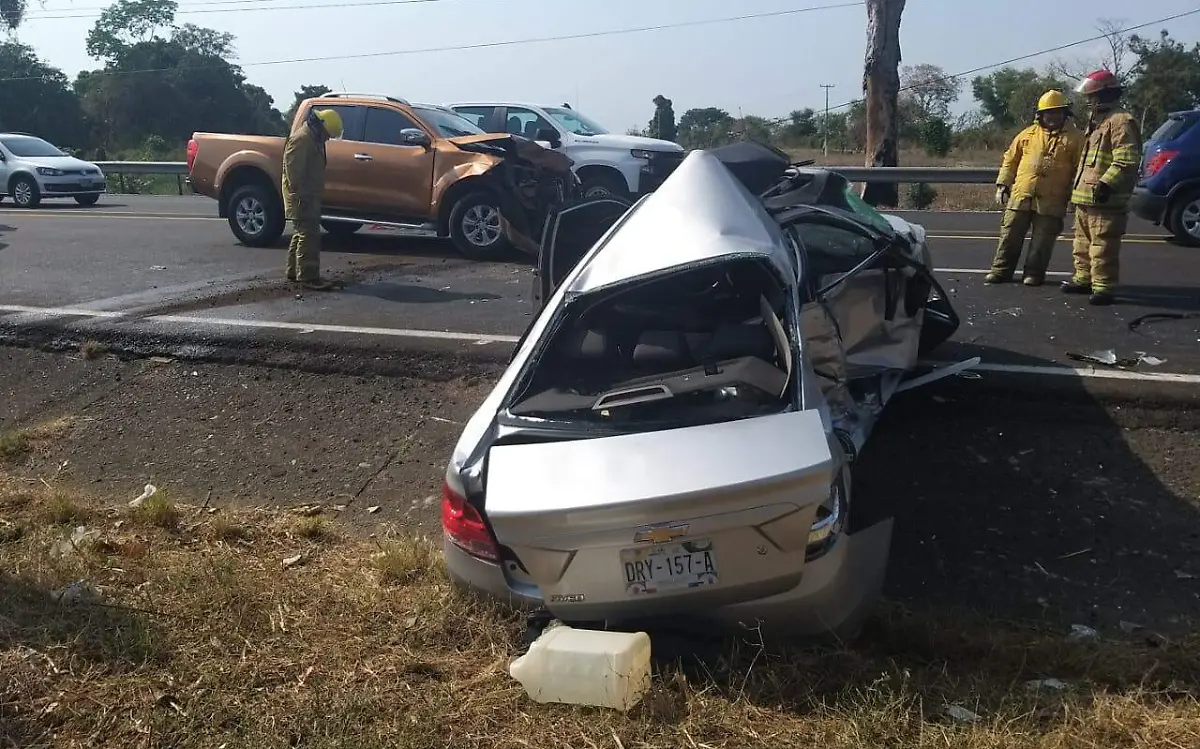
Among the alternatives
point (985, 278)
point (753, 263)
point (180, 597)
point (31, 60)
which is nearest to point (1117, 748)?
point (753, 263)

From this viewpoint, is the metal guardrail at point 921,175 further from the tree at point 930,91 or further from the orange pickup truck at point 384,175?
the tree at point 930,91

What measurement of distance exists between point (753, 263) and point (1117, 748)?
1.95m

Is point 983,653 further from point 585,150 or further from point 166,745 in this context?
point 585,150

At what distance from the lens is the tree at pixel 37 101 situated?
4812 cm

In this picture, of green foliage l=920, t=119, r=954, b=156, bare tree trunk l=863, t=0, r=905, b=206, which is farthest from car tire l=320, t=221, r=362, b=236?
green foliage l=920, t=119, r=954, b=156

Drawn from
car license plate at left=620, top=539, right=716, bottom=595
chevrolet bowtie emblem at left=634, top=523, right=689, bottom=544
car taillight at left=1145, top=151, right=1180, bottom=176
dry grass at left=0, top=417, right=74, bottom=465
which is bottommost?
dry grass at left=0, top=417, right=74, bottom=465

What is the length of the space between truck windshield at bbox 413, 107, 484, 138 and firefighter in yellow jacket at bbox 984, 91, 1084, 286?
5.85 m

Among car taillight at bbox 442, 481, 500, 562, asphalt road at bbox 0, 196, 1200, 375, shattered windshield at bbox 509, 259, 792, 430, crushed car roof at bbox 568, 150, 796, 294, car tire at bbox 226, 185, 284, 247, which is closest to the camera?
car taillight at bbox 442, 481, 500, 562

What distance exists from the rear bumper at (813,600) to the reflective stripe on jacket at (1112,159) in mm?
5552

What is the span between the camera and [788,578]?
A: 316 centimetres

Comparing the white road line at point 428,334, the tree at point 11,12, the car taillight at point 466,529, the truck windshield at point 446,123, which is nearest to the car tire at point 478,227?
the truck windshield at point 446,123

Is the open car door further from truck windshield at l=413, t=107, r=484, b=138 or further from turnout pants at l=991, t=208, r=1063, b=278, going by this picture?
truck windshield at l=413, t=107, r=484, b=138

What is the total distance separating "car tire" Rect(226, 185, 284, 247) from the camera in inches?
485

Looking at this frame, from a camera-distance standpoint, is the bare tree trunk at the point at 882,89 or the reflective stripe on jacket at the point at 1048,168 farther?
the bare tree trunk at the point at 882,89
